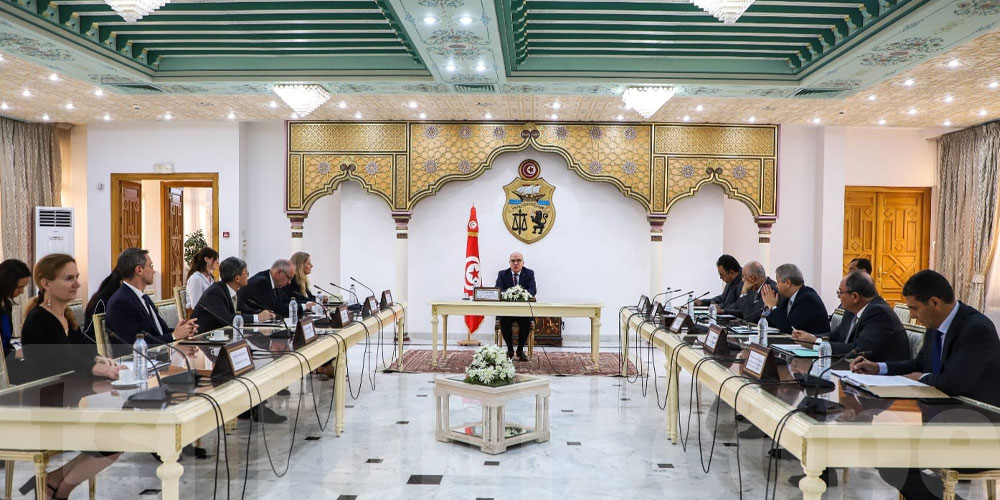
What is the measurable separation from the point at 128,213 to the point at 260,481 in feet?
25.2

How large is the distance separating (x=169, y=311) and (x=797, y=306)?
459 centimetres

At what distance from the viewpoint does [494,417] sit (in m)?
4.09

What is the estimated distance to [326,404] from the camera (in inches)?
213

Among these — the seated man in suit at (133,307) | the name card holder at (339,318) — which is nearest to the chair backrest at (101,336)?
the seated man in suit at (133,307)

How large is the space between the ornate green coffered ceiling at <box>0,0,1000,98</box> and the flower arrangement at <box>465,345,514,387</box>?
2.28 meters

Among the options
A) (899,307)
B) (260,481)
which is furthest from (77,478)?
(899,307)

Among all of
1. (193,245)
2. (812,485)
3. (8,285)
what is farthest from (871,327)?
(193,245)

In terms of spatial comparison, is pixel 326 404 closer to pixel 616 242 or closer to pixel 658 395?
pixel 658 395

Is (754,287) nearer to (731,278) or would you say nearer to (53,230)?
(731,278)

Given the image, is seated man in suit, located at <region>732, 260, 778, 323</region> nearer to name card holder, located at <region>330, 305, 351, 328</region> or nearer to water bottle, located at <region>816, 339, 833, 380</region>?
water bottle, located at <region>816, 339, 833, 380</region>

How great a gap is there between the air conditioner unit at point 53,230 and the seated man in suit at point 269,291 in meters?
5.01

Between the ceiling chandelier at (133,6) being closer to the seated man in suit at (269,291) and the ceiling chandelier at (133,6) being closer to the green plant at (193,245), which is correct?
the seated man in suit at (269,291)

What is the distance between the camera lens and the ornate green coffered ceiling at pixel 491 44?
4762mm

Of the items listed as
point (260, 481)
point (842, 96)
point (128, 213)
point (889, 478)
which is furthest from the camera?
point (128, 213)
